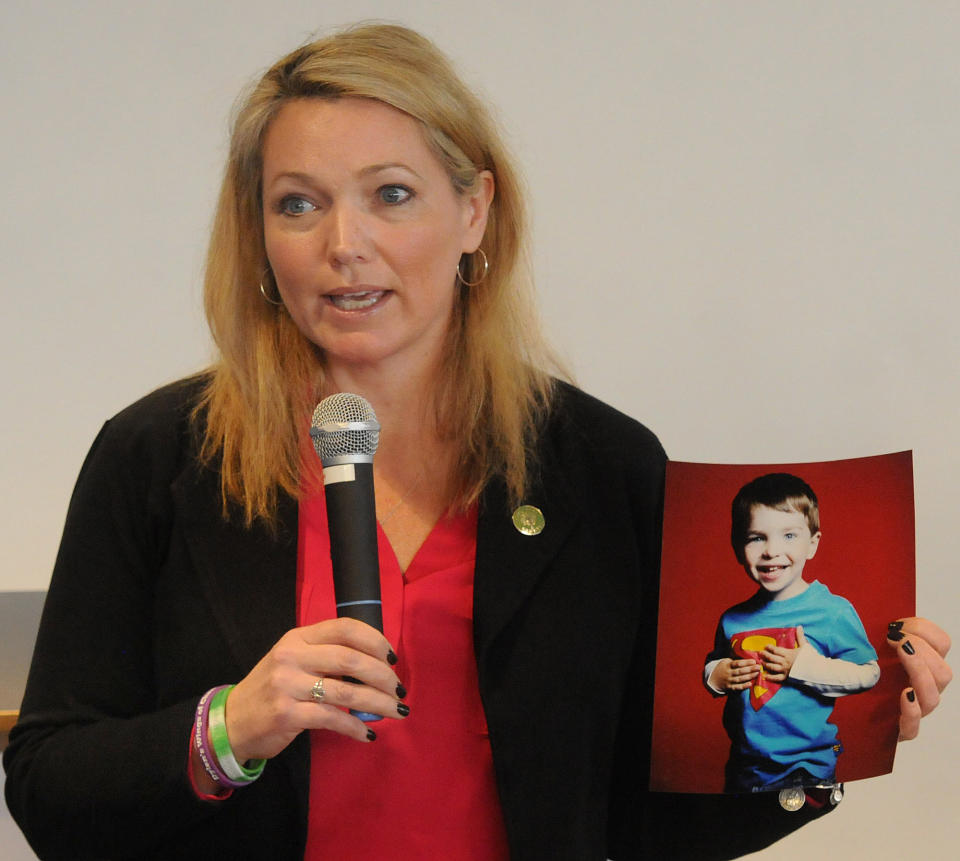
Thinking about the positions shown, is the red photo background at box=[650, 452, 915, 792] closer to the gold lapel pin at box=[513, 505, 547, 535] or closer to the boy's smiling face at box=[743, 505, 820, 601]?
the boy's smiling face at box=[743, 505, 820, 601]

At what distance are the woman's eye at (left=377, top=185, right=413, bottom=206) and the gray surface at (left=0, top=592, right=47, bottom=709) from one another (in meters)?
1.10

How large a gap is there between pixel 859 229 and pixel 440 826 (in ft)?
4.97

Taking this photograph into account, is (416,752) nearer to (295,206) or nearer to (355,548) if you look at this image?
(355,548)

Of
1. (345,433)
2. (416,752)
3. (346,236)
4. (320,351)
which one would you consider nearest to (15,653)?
(320,351)

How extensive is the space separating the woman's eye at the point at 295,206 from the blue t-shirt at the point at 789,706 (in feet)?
2.06

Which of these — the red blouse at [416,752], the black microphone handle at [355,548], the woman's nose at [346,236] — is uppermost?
the woman's nose at [346,236]

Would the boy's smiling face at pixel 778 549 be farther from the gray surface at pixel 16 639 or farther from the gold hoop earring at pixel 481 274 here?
the gray surface at pixel 16 639

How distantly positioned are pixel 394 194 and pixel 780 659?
646 mm

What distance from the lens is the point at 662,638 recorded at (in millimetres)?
1328

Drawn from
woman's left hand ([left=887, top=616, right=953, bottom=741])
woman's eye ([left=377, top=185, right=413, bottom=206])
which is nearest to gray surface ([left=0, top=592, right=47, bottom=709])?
woman's eye ([left=377, top=185, right=413, bottom=206])

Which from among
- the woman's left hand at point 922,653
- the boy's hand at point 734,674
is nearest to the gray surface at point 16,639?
the boy's hand at point 734,674

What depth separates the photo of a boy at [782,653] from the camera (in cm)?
128

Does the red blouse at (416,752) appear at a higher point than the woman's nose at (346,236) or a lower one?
lower

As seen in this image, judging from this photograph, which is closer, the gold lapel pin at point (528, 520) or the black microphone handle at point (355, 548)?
the black microphone handle at point (355, 548)
